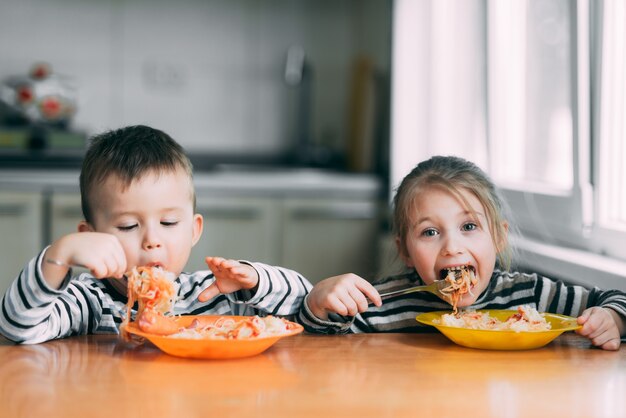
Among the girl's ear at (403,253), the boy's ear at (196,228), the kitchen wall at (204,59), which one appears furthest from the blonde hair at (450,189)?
the kitchen wall at (204,59)

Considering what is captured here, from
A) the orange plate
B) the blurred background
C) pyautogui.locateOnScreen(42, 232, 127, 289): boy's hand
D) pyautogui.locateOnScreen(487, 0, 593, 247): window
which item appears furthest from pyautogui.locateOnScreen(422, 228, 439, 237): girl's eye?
pyautogui.locateOnScreen(487, 0, 593, 247): window

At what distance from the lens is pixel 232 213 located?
3281 mm

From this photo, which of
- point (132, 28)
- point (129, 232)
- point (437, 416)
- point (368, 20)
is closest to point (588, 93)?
point (129, 232)

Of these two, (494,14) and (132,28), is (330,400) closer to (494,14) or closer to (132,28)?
(494,14)

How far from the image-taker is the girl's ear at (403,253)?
4.91 ft

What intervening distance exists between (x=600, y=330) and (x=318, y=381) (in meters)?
0.47

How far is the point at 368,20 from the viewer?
3.89 meters

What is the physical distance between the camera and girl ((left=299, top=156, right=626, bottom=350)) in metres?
1.29

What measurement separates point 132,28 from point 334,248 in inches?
56.2

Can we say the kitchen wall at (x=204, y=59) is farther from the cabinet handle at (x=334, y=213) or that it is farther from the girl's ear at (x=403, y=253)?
the girl's ear at (x=403, y=253)

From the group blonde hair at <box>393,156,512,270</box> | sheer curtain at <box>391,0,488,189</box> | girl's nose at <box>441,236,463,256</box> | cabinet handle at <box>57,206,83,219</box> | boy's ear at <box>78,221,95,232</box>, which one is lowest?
cabinet handle at <box>57,206,83,219</box>

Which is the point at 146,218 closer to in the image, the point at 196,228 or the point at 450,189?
the point at 196,228

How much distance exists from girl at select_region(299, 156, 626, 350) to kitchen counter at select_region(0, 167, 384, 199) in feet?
5.85

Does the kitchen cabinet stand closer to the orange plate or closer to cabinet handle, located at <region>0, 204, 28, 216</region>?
cabinet handle, located at <region>0, 204, 28, 216</region>
